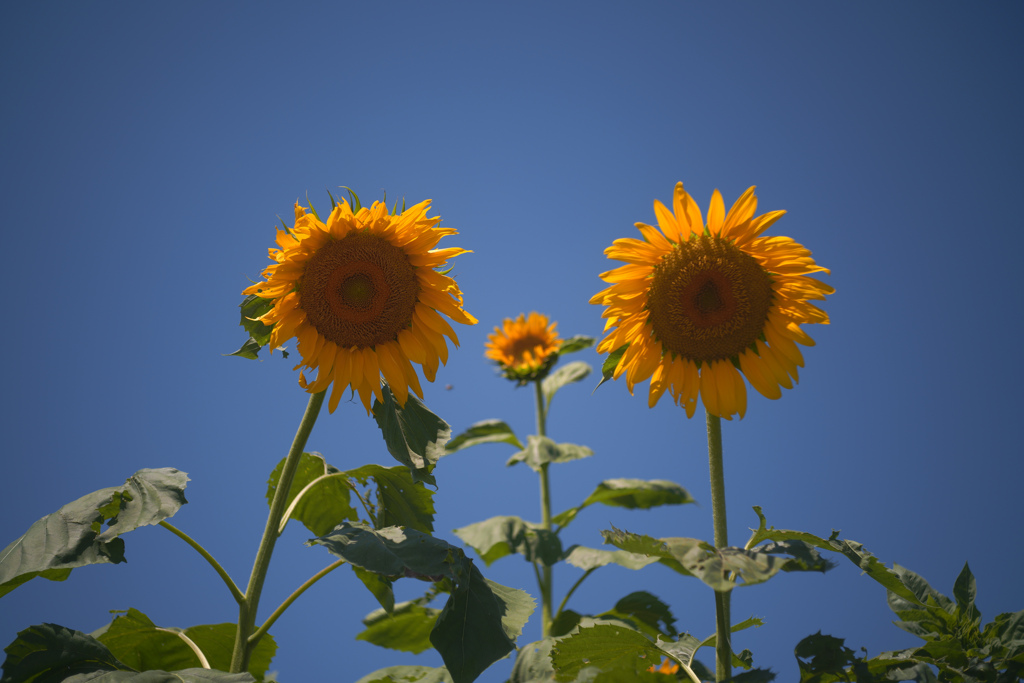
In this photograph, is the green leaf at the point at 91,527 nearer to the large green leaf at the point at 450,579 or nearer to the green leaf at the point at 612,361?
the large green leaf at the point at 450,579

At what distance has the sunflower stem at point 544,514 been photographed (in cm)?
323

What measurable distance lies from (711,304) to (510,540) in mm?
1652

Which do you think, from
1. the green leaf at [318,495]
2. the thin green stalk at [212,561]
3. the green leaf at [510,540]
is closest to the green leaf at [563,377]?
the green leaf at [510,540]

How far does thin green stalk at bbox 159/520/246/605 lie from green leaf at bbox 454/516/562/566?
1.36 metres

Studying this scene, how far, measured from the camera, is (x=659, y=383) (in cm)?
191

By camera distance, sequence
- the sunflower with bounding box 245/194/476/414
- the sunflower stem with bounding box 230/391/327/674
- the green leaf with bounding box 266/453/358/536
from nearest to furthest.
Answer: the sunflower stem with bounding box 230/391/327/674 < the sunflower with bounding box 245/194/476/414 < the green leaf with bounding box 266/453/358/536

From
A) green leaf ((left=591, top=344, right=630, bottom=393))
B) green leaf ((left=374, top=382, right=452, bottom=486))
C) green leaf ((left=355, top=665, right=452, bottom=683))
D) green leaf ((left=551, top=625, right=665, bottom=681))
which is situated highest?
green leaf ((left=591, top=344, right=630, bottom=393))

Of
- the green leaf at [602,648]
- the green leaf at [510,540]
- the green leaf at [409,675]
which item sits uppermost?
the green leaf at [510,540]

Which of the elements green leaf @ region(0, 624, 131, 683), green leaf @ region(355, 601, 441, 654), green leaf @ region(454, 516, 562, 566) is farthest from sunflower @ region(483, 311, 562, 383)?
green leaf @ region(0, 624, 131, 683)

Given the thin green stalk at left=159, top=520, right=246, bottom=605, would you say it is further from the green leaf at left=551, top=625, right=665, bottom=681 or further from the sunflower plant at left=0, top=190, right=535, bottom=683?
the green leaf at left=551, top=625, right=665, bottom=681

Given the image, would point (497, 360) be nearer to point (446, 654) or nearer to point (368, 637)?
point (368, 637)

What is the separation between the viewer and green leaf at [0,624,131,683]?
1522 millimetres

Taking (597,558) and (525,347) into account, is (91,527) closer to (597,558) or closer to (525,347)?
(597,558)

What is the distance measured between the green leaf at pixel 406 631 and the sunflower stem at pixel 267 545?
116 centimetres
